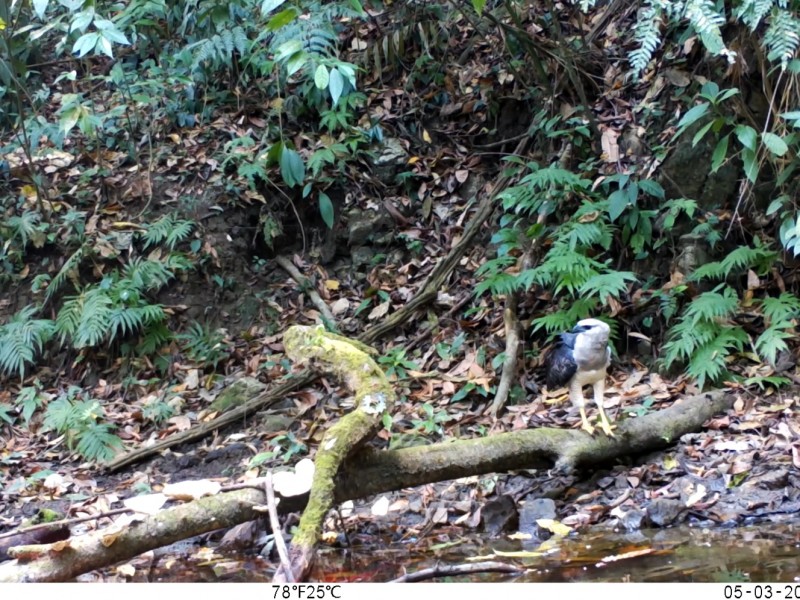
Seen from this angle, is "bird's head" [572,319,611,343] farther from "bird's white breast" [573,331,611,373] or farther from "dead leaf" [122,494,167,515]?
"dead leaf" [122,494,167,515]

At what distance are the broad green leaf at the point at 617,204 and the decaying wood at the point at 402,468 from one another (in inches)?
76.8

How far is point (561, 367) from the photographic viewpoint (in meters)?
5.43

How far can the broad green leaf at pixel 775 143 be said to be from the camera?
5.68 metres

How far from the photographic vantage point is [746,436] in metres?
5.22

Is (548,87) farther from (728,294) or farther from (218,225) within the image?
(218,225)

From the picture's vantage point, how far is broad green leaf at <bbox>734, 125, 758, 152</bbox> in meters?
5.86

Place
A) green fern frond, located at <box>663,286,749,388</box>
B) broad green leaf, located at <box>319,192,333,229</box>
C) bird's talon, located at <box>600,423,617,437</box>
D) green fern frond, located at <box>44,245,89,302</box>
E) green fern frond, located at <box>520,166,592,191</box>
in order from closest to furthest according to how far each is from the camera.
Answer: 1. bird's talon, located at <box>600,423,617,437</box>
2. green fern frond, located at <box>663,286,749,388</box>
3. green fern frond, located at <box>520,166,592,191</box>
4. green fern frond, located at <box>44,245,89,302</box>
5. broad green leaf, located at <box>319,192,333,229</box>

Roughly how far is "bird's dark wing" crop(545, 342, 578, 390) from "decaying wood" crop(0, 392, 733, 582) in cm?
48

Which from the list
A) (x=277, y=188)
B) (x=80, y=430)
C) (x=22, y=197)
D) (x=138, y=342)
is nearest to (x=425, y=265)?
(x=277, y=188)

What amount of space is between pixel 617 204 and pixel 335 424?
149 inches

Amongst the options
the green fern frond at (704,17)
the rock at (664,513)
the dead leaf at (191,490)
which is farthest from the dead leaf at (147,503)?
the green fern frond at (704,17)

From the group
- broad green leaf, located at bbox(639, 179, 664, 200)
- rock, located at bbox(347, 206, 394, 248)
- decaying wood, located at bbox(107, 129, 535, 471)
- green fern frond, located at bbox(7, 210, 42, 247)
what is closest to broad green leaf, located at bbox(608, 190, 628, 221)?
broad green leaf, located at bbox(639, 179, 664, 200)

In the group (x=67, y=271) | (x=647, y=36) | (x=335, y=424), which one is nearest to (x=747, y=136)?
(x=647, y=36)
